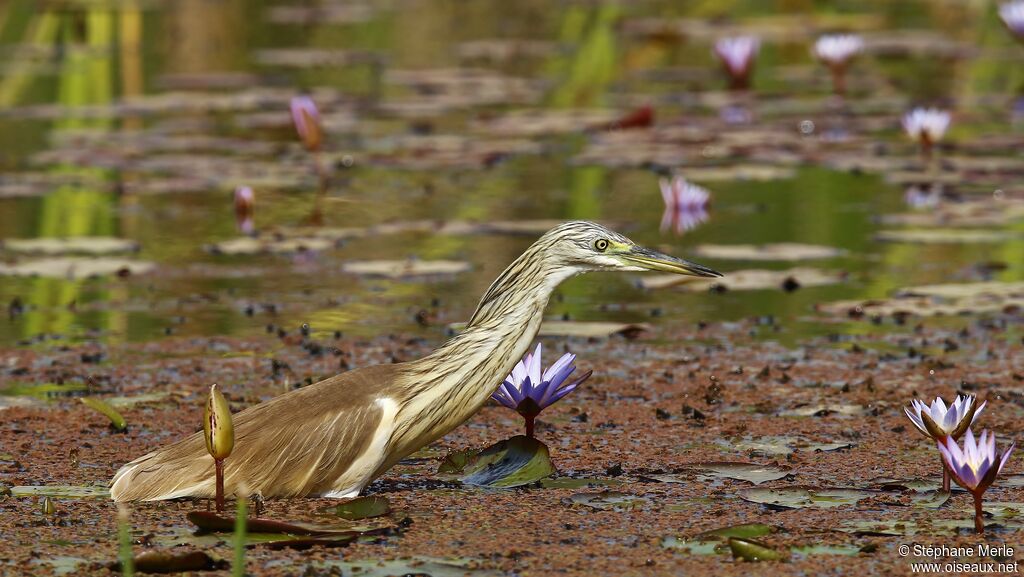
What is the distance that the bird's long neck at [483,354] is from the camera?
535 cm

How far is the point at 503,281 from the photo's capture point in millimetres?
5512

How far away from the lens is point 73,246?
981 centimetres

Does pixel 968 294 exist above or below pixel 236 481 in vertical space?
above

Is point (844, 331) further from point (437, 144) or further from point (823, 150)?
point (437, 144)

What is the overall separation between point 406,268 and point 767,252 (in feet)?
6.55

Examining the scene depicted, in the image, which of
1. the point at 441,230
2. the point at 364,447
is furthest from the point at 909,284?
the point at 364,447

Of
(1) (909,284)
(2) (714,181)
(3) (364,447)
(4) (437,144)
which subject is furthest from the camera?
(4) (437,144)

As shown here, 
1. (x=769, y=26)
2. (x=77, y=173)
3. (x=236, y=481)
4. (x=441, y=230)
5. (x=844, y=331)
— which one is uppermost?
(x=769, y=26)

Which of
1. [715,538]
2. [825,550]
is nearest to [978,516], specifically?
[825,550]

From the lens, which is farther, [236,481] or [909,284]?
[909,284]

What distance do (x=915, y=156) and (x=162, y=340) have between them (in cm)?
676

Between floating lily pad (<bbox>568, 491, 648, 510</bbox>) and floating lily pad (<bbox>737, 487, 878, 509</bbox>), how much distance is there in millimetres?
334

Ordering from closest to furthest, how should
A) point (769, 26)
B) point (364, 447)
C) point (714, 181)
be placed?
point (364, 447)
point (714, 181)
point (769, 26)

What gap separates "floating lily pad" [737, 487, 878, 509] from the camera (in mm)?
5211
